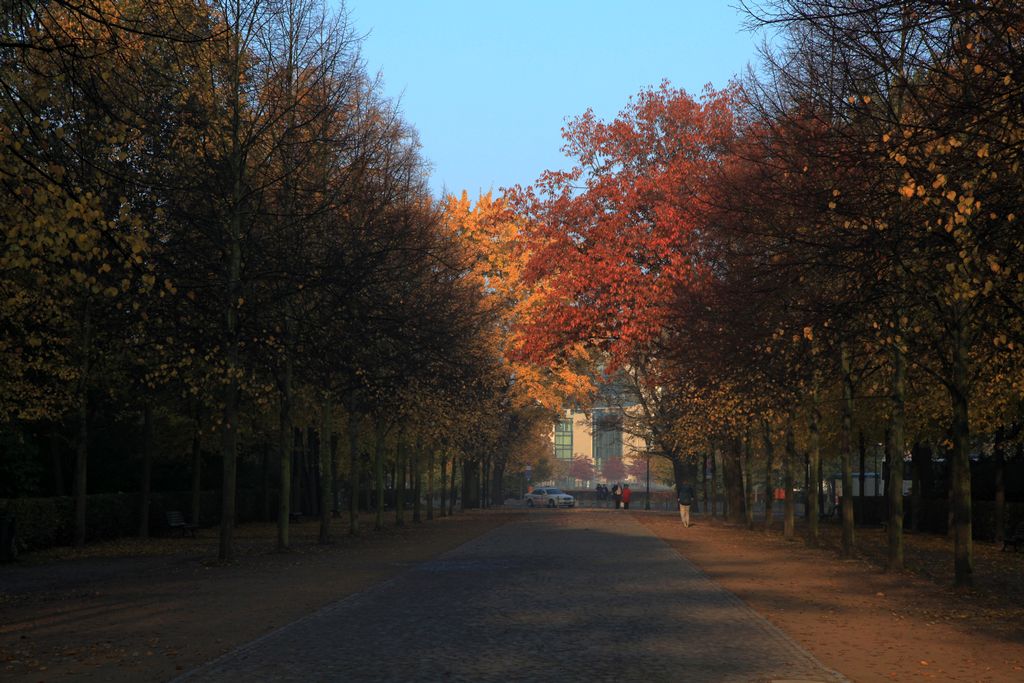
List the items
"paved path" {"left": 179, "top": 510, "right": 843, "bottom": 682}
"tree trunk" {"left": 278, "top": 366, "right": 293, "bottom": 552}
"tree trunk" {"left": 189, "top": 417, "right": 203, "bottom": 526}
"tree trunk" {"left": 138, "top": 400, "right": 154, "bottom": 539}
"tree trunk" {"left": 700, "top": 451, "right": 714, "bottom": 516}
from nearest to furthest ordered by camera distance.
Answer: "paved path" {"left": 179, "top": 510, "right": 843, "bottom": 682}
"tree trunk" {"left": 278, "top": 366, "right": 293, "bottom": 552}
"tree trunk" {"left": 138, "top": 400, "right": 154, "bottom": 539}
"tree trunk" {"left": 189, "top": 417, "right": 203, "bottom": 526}
"tree trunk" {"left": 700, "top": 451, "right": 714, "bottom": 516}

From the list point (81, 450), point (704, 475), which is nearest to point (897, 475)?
point (81, 450)

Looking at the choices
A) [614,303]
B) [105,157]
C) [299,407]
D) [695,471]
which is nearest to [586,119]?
[614,303]

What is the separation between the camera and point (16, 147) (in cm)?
1204

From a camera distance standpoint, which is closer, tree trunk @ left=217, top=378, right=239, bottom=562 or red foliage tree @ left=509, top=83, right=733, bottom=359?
tree trunk @ left=217, top=378, right=239, bottom=562

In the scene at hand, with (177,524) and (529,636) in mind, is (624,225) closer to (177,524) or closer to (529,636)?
(177,524)

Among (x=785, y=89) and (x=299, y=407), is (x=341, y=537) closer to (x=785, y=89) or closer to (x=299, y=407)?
(x=299, y=407)

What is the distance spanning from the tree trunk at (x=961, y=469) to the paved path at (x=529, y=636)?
397cm

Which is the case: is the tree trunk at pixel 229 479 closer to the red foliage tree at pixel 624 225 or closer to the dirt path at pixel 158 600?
the dirt path at pixel 158 600

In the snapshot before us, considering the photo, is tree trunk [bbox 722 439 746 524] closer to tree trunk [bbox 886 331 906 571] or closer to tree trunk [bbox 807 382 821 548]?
tree trunk [bbox 807 382 821 548]

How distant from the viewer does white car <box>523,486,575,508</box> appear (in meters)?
90.4

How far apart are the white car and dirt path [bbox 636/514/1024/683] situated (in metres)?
58.6

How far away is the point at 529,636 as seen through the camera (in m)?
13.6

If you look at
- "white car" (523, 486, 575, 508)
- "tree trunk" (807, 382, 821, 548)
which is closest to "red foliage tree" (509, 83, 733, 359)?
"tree trunk" (807, 382, 821, 548)

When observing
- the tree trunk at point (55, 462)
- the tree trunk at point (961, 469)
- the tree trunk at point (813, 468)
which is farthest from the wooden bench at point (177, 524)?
the tree trunk at point (961, 469)
